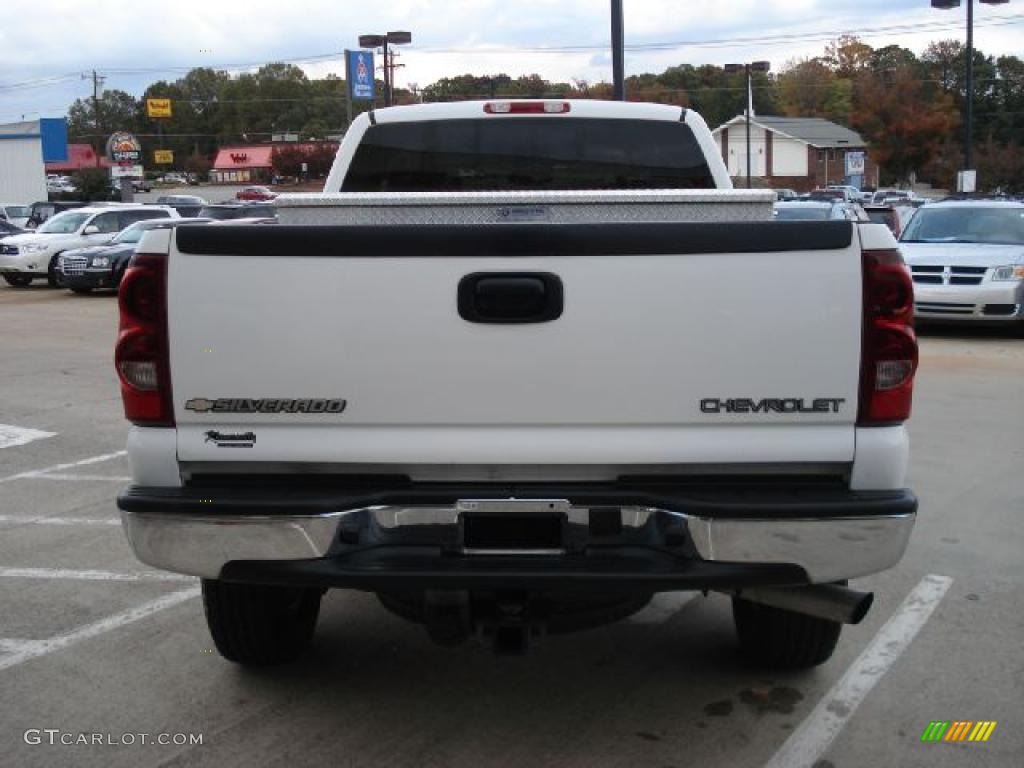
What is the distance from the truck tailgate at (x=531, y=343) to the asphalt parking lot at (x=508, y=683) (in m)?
1.09

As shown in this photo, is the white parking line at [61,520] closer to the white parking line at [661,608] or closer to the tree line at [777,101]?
the white parking line at [661,608]

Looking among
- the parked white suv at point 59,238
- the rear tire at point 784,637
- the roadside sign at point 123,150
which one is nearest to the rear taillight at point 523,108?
the rear tire at point 784,637

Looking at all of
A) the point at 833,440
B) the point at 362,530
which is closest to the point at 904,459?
the point at 833,440

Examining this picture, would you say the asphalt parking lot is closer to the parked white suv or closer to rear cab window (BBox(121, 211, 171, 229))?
the parked white suv

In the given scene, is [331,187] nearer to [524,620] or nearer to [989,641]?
[524,620]

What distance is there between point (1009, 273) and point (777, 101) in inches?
4401

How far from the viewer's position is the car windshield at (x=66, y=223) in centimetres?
2622

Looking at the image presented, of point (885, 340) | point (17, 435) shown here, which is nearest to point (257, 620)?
point (885, 340)

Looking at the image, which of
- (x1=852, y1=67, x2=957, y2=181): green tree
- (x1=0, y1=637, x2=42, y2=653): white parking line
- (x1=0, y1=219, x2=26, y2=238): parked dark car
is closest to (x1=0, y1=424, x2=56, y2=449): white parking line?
(x1=0, y1=637, x2=42, y2=653): white parking line

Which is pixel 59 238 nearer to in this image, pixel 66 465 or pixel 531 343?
pixel 66 465

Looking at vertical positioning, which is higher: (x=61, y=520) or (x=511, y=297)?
(x=511, y=297)

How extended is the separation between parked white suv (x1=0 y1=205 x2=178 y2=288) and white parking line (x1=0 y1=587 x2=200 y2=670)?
21.3 m

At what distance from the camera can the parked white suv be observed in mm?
25672

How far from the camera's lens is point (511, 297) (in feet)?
11.3
